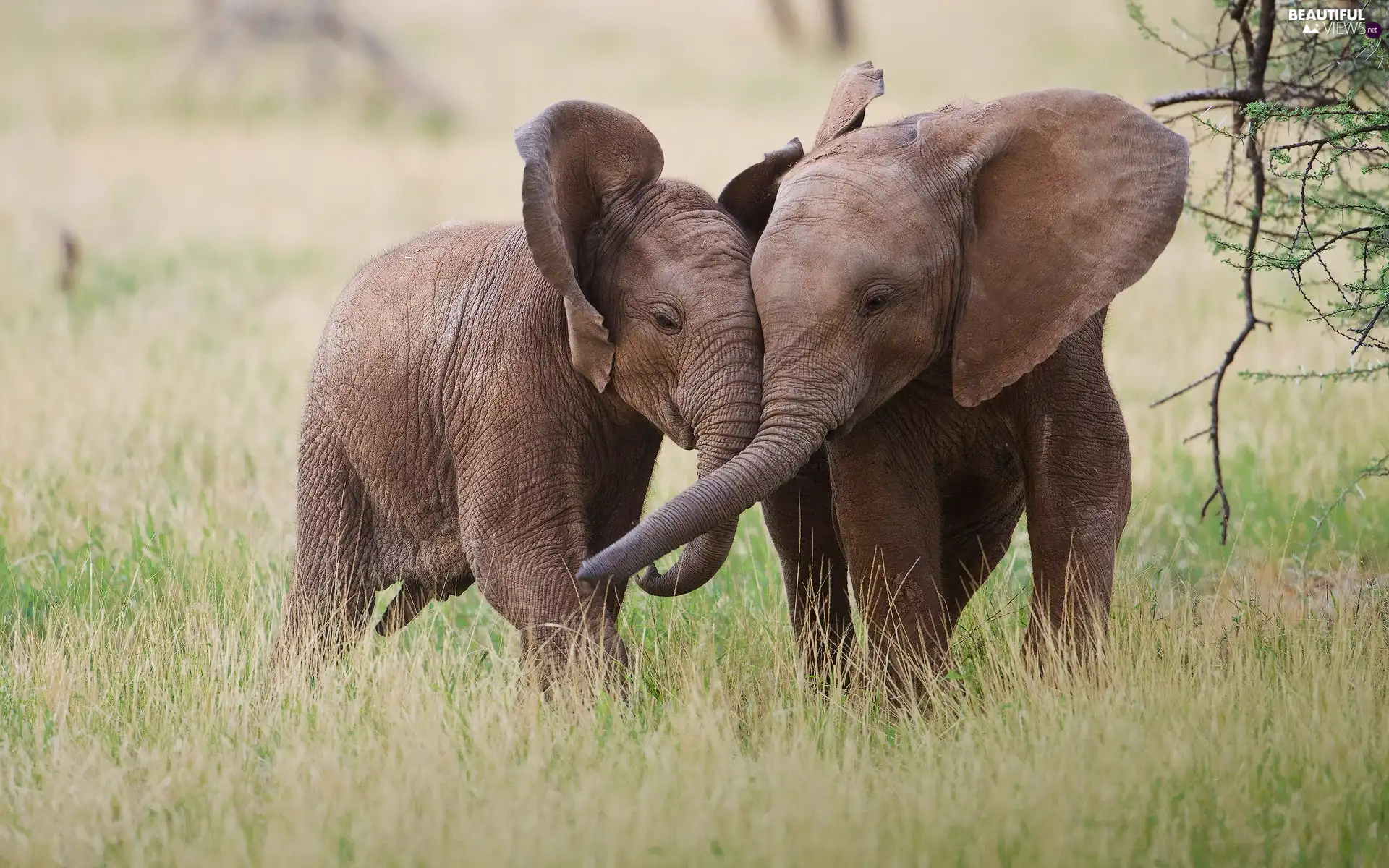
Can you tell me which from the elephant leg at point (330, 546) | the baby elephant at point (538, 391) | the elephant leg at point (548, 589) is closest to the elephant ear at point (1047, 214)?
the baby elephant at point (538, 391)

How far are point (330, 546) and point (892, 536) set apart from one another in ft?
7.04

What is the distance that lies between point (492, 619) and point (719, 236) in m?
2.79

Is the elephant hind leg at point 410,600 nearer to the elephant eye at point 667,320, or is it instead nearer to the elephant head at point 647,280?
the elephant head at point 647,280

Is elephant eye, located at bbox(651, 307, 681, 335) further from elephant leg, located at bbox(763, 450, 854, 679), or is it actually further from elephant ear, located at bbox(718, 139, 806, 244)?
elephant leg, located at bbox(763, 450, 854, 679)

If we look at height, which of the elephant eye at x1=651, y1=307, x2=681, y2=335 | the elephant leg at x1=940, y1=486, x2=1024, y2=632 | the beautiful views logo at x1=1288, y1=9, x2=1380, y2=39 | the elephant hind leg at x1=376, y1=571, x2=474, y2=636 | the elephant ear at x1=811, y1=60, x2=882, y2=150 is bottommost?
the elephant hind leg at x1=376, y1=571, x2=474, y2=636

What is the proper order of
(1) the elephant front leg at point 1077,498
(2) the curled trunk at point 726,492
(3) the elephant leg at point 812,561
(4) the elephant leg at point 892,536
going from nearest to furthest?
(2) the curled trunk at point 726,492
(1) the elephant front leg at point 1077,498
(4) the elephant leg at point 892,536
(3) the elephant leg at point 812,561

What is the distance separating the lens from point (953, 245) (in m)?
5.07

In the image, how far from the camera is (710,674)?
5754 millimetres

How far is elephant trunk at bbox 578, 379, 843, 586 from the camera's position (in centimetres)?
436

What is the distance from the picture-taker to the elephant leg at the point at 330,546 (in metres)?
6.05

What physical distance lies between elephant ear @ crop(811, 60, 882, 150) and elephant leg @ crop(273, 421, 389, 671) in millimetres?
2130

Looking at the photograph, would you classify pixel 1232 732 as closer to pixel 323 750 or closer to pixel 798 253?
pixel 798 253

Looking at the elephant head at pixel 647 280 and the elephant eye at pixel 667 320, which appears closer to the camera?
the elephant head at pixel 647 280

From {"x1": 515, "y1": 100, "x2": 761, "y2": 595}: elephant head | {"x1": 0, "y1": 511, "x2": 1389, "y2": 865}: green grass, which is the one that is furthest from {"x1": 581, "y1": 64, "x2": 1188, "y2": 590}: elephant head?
{"x1": 0, "y1": 511, "x2": 1389, "y2": 865}: green grass
